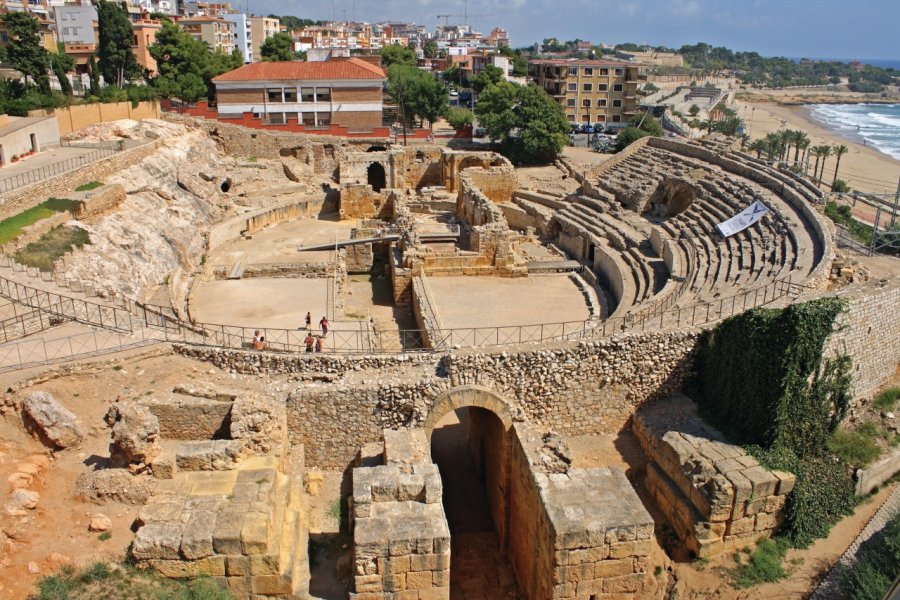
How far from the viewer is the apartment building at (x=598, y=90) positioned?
2525 inches

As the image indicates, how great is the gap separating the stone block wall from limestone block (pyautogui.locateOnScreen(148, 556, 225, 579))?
28.2 feet

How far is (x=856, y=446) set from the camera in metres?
15.5

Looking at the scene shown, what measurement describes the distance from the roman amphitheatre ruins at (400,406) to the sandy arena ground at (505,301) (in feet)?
0.45

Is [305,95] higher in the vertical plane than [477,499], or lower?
higher

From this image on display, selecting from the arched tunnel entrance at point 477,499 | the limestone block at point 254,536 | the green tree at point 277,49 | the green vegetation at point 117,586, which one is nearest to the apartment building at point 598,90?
the green tree at point 277,49

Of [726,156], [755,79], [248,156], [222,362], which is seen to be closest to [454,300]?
[222,362]

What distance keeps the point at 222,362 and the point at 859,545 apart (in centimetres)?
1304

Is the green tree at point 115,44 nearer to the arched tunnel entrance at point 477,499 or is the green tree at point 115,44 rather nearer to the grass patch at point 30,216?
the grass patch at point 30,216

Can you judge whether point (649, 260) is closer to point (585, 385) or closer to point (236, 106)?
point (585, 385)

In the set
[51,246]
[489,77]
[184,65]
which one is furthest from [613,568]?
[489,77]

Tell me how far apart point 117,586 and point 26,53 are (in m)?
38.4

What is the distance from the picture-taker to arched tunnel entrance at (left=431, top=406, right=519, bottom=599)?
47.5 ft

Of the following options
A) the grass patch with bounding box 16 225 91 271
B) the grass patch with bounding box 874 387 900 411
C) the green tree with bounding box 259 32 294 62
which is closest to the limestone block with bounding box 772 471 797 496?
the grass patch with bounding box 874 387 900 411

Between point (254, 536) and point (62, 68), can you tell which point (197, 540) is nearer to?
point (254, 536)
